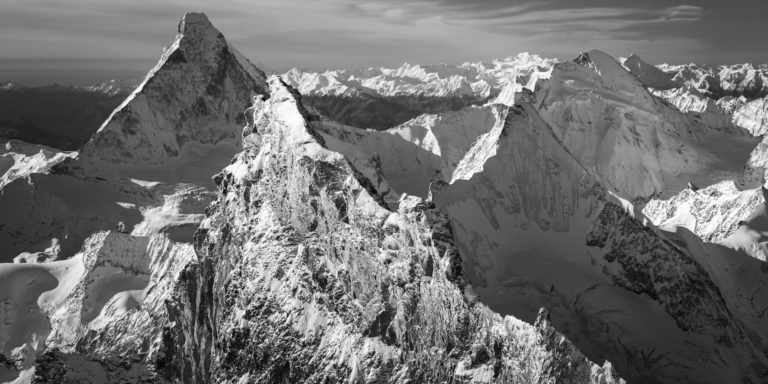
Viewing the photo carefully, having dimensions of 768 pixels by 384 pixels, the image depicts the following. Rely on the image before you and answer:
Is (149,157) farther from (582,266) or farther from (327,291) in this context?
(582,266)

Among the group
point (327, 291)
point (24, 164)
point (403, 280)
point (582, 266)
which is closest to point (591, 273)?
point (582, 266)

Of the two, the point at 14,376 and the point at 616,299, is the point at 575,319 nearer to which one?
the point at 616,299

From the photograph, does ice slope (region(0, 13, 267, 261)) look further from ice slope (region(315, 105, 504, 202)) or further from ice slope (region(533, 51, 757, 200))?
ice slope (region(533, 51, 757, 200))

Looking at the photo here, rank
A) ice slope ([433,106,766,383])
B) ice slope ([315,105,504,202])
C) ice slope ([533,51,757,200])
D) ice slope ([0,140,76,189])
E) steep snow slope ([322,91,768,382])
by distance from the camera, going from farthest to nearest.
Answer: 1. ice slope ([0,140,76,189])
2. ice slope ([533,51,757,200])
3. ice slope ([315,105,504,202])
4. steep snow slope ([322,91,768,382])
5. ice slope ([433,106,766,383])

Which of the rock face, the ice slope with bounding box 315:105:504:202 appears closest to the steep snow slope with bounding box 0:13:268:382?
the rock face

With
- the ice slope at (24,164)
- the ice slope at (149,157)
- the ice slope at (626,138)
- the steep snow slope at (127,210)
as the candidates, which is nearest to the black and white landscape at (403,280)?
the steep snow slope at (127,210)

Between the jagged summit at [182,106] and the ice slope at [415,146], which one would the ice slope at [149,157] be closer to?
the jagged summit at [182,106]

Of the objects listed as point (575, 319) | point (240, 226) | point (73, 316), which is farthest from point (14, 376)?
point (575, 319)
